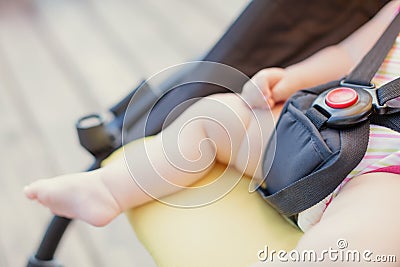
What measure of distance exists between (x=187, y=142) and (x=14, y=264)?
0.64m

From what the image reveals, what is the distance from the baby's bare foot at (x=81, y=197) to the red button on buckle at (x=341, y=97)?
0.31 m

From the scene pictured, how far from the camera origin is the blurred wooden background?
1.25m

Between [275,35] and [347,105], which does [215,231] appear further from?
[275,35]

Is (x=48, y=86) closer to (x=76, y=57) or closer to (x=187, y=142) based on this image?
(x=76, y=57)

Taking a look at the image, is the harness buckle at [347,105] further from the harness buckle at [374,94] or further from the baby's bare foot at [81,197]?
the baby's bare foot at [81,197]

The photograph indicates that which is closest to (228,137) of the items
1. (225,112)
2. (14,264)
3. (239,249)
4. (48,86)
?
(225,112)

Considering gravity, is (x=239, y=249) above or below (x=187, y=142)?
below

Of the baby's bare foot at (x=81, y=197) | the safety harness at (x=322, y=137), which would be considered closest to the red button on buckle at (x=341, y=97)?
the safety harness at (x=322, y=137)

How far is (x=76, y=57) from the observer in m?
1.76

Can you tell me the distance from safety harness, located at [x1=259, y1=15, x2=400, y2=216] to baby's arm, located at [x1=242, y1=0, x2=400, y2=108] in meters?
0.08

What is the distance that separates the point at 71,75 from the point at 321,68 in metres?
1.01

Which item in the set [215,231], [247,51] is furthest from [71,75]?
[215,231]

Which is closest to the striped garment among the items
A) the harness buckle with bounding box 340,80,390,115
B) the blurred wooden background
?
Result: the harness buckle with bounding box 340,80,390,115

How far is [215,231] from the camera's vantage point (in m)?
0.70
